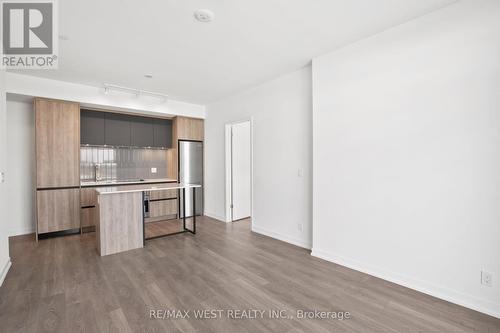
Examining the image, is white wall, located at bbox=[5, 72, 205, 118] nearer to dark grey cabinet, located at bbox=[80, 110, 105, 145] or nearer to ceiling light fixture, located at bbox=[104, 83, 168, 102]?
ceiling light fixture, located at bbox=[104, 83, 168, 102]

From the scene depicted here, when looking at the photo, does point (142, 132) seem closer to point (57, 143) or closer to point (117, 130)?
point (117, 130)

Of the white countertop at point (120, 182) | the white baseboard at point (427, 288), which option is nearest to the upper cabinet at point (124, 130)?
the white countertop at point (120, 182)

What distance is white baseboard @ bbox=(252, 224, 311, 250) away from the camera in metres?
3.69

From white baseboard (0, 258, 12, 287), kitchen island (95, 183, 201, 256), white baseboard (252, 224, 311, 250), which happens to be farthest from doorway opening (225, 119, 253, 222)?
white baseboard (0, 258, 12, 287)

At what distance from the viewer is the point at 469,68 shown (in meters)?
2.14

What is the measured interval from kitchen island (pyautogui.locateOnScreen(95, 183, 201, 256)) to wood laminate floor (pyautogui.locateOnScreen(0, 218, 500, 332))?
7.7 inches

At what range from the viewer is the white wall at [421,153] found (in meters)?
2.08

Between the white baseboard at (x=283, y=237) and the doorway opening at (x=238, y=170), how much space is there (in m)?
0.91

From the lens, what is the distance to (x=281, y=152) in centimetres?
405

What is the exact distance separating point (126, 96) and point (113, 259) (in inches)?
126

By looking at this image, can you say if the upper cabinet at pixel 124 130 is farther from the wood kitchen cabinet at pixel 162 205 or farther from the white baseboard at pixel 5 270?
the white baseboard at pixel 5 270

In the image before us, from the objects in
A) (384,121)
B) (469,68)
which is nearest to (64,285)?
(384,121)

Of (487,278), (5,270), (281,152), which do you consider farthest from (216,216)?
(487,278)

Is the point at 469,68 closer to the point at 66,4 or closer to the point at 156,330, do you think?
the point at 156,330
